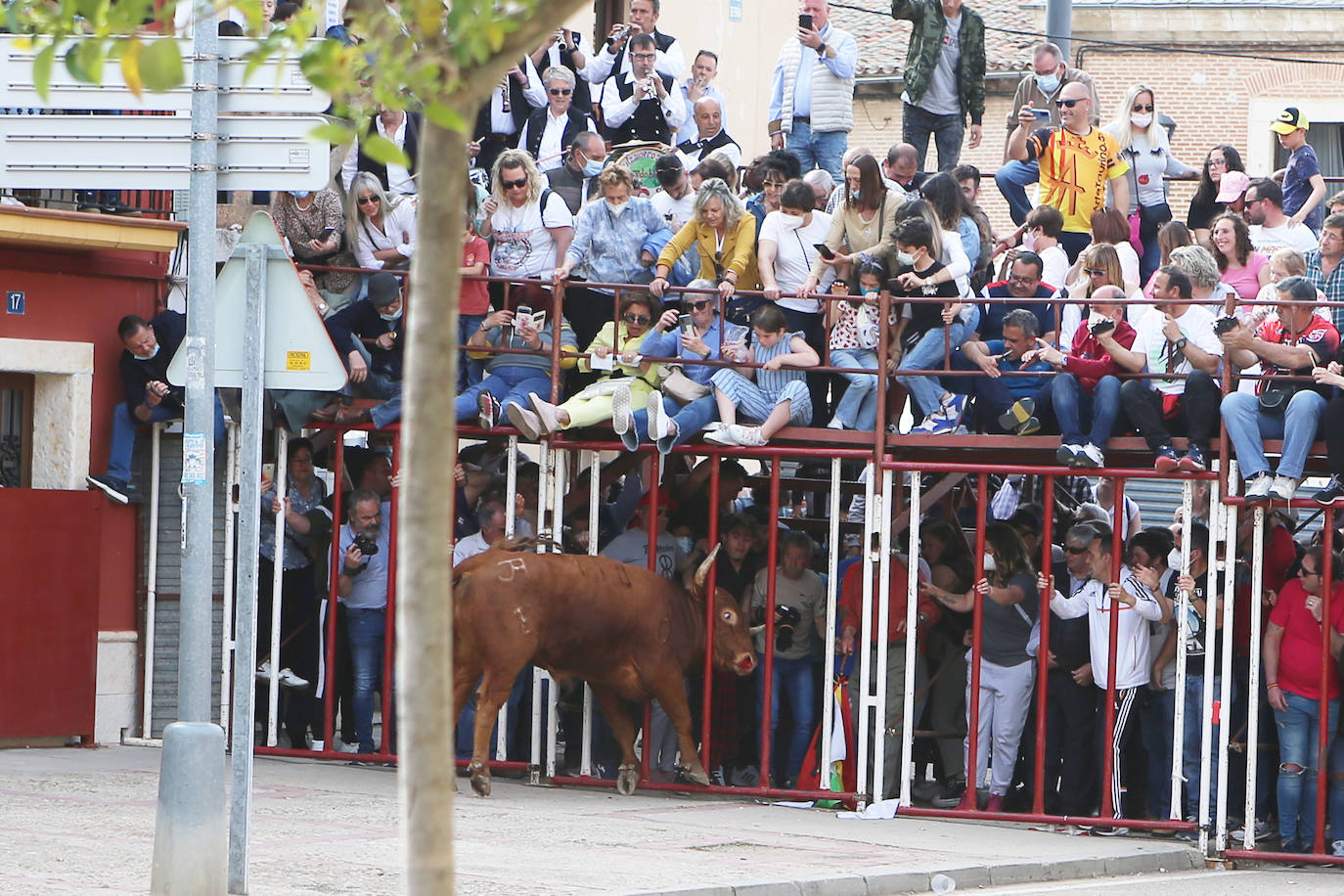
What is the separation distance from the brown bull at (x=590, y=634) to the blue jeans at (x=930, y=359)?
5.51ft

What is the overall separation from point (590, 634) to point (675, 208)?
3.49 m

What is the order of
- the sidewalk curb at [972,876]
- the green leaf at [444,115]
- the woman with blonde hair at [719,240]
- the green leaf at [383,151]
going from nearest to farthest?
1. the green leaf at [383,151]
2. the green leaf at [444,115]
3. the sidewalk curb at [972,876]
4. the woman with blonde hair at [719,240]

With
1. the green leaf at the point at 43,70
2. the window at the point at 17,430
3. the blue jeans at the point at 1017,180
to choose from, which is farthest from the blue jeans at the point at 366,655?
the green leaf at the point at 43,70

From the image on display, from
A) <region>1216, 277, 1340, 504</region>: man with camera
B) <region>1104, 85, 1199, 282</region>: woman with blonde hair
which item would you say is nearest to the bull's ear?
<region>1216, 277, 1340, 504</region>: man with camera

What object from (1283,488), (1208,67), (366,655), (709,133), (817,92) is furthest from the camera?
(1208,67)

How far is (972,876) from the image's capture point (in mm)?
10930

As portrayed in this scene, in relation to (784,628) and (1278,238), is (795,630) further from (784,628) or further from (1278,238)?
(1278,238)

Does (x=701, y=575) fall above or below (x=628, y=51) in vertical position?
below

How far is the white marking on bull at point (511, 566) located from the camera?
12.7 m

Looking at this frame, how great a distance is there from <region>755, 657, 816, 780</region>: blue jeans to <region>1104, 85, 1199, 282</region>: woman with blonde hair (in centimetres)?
475

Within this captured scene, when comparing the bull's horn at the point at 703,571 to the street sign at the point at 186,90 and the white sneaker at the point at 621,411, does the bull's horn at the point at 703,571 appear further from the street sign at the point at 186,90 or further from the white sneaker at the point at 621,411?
the street sign at the point at 186,90

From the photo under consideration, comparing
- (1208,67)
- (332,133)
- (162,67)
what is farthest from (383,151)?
(1208,67)

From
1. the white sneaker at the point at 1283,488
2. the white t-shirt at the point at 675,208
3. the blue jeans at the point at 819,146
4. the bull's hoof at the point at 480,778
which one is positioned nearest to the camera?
the white sneaker at the point at 1283,488

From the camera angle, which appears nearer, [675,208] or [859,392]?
[859,392]
